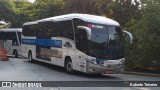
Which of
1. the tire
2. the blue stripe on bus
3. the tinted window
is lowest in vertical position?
the tire

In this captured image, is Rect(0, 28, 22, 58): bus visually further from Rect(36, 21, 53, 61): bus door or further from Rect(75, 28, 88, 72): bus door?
Rect(75, 28, 88, 72): bus door

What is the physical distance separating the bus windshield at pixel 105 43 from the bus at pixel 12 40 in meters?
19.0

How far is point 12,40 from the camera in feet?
115

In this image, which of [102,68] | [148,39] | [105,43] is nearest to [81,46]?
[105,43]

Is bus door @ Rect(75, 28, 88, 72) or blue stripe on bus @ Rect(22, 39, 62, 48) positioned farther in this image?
blue stripe on bus @ Rect(22, 39, 62, 48)

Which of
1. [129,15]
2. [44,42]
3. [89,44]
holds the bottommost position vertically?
[44,42]

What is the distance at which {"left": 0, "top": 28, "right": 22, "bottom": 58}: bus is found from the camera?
113ft

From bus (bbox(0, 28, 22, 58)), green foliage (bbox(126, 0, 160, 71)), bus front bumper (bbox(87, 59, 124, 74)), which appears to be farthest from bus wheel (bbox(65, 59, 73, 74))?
bus (bbox(0, 28, 22, 58))

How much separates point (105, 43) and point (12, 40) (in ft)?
66.7

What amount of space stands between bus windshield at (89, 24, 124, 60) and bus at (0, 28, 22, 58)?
1902cm

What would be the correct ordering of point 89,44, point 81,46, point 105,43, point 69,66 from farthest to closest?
point 69,66 < point 81,46 < point 105,43 < point 89,44

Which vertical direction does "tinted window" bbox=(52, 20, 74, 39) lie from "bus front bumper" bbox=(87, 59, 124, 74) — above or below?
above

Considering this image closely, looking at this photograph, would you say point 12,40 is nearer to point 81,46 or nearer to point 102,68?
point 81,46

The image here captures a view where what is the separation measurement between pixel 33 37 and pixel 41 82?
11629mm
